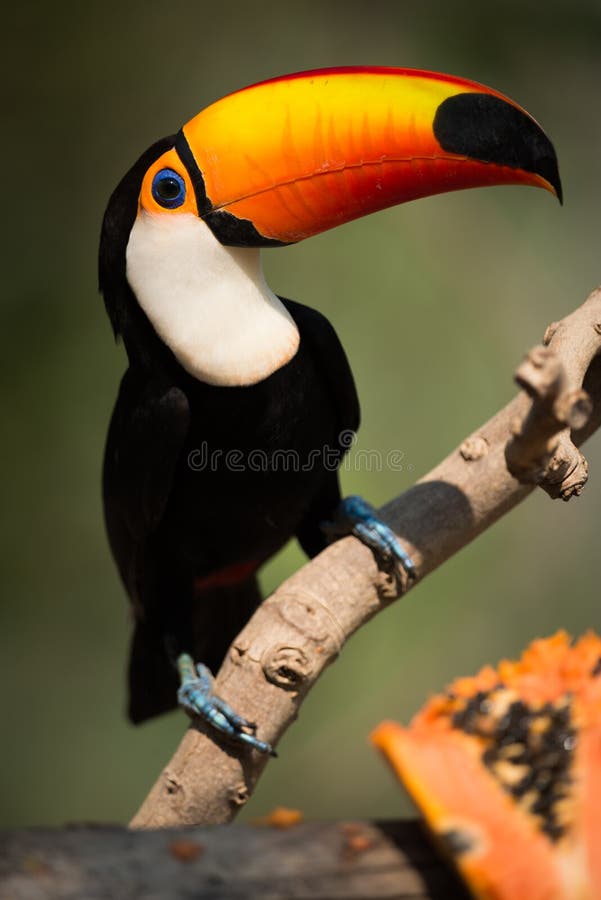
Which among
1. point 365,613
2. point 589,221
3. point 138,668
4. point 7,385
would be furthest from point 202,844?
point 589,221

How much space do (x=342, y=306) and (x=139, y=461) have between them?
7.30 ft

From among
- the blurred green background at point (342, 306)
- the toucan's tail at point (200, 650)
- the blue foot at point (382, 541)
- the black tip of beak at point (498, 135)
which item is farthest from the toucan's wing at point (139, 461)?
the blurred green background at point (342, 306)

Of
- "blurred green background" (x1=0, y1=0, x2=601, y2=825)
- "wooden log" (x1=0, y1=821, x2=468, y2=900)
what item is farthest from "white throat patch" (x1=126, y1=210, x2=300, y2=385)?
"blurred green background" (x1=0, y1=0, x2=601, y2=825)

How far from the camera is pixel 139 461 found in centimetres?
246

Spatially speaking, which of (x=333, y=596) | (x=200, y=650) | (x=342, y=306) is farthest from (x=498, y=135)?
(x=342, y=306)

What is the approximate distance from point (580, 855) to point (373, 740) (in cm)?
27

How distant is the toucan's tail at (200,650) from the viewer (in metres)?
2.99

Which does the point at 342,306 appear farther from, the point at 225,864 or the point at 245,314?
the point at 225,864

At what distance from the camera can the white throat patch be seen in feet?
7.64

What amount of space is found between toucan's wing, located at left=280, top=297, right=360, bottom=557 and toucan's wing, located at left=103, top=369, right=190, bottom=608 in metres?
0.37

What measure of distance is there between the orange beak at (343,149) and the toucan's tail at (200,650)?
3.68ft

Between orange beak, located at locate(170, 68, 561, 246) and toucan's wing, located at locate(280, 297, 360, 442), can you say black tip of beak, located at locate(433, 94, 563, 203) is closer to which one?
orange beak, located at locate(170, 68, 561, 246)

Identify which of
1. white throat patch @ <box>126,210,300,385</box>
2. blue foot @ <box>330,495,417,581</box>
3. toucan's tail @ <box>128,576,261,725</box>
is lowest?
toucan's tail @ <box>128,576,261,725</box>

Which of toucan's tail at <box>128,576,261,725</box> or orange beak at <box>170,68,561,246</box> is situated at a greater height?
orange beak at <box>170,68,561,246</box>
